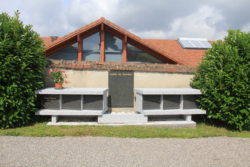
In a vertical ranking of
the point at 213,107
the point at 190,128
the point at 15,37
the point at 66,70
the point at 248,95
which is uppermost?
the point at 15,37

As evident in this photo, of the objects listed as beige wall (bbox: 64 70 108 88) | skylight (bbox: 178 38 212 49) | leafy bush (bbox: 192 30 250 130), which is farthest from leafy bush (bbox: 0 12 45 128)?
skylight (bbox: 178 38 212 49)

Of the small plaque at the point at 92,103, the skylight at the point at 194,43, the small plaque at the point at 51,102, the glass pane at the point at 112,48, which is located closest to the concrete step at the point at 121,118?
the small plaque at the point at 92,103

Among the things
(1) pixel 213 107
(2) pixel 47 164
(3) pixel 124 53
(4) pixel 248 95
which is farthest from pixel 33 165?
(3) pixel 124 53

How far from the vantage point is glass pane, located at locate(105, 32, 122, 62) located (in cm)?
1026

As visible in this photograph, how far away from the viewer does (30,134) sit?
5492 mm

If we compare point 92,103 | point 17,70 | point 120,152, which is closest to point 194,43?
point 92,103

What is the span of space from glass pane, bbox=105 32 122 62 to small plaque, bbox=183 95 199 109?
4.41 metres

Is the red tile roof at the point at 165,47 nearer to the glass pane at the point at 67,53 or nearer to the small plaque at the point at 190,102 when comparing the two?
the glass pane at the point at 67,53

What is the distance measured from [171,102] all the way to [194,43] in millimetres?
9096

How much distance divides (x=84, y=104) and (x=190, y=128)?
4067 millimetres

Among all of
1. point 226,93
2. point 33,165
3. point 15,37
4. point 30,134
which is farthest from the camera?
point 226,93

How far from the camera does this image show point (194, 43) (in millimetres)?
14648

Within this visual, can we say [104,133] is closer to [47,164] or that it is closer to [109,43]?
[47,164]

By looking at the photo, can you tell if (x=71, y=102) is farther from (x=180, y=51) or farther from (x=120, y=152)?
(x=180, y=51)
